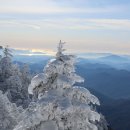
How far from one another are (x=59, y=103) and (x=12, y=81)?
79.2 metres

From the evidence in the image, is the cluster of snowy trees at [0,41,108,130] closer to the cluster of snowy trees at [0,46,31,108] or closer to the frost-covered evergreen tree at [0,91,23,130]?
the frost-covered evergreen tree at [0,91,23,130]

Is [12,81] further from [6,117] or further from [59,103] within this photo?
[59,103]

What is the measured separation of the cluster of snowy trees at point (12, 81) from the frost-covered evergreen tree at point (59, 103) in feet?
230

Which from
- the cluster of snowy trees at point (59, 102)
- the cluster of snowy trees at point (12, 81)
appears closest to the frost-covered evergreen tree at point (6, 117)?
the cluster of snowy trees at point (59, 102)

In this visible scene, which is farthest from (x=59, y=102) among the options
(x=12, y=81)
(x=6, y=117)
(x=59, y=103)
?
(x=12, y=81)

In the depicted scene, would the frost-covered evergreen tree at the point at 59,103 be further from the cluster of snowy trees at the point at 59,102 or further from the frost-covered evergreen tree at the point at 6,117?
the frost-covered evergreen tree at the point at 6,117

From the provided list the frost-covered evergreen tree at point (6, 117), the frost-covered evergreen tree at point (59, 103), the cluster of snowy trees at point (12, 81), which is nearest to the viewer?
the frost-covered evergreen tree at point (59, 103)

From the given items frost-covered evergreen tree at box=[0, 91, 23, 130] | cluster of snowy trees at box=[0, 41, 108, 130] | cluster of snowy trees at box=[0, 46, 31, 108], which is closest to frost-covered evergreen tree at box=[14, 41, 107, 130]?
cluster of snowy trees at box=[0, 41, 108, 130]

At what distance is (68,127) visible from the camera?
19047mm

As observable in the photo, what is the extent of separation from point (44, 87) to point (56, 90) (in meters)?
0.65

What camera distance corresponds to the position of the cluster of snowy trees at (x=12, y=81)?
9475 cm

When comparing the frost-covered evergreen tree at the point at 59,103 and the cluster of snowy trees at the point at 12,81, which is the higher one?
the frost-covered evergreen tree at the point at 59,103

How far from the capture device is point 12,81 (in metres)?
97.2

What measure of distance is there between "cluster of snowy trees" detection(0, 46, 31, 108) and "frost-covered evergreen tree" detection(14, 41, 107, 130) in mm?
70111
